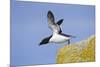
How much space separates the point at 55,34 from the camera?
6.47 feet

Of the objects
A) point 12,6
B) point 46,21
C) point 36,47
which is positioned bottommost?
point 36,47

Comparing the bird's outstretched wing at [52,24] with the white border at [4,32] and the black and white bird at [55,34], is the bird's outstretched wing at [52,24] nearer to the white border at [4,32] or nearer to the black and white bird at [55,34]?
the black and white bird at [55,34]

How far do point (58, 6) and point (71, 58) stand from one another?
1.76 ft

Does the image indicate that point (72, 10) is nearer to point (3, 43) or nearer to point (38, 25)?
point (38, 25)

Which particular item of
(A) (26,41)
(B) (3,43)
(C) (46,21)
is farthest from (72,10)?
(B) (3,43)

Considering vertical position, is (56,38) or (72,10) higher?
(72,10)

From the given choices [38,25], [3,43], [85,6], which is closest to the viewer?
[3,43]

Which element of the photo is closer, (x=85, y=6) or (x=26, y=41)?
(x=26, y=41)

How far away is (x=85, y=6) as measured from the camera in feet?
6.85

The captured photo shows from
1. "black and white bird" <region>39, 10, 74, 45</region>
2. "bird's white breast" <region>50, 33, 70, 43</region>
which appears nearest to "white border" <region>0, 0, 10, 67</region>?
"black and white bird" <region>39, 10, 74, 45</region>

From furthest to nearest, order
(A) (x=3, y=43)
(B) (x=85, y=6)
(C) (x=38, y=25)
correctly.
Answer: (B) (x=85, y=6) < (C) (x=38, y=25) < (A) (x=3, y=43)

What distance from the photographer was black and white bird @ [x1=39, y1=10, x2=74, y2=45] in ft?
6.36

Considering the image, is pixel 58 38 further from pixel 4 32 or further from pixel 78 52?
pixel 4 32

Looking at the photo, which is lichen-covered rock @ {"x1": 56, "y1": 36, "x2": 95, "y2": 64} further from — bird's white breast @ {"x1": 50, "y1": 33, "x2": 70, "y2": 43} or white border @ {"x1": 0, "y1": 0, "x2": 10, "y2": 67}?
white border @ {"x1": 0, "y1": 0, "x2": 10, "y2": 67}
